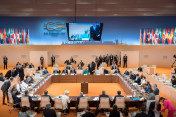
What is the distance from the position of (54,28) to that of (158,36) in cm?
1351

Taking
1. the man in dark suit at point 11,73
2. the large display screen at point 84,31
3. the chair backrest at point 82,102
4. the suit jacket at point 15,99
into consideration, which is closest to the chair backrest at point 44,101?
the suit jacket at point 15,99

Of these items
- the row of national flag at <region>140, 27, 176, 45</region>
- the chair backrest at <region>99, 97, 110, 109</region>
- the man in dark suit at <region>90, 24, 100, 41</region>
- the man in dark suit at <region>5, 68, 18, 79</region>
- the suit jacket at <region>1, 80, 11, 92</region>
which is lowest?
the chair backrest at <region>99, 97, 110, 109</region>

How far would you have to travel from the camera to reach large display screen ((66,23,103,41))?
14.0 m

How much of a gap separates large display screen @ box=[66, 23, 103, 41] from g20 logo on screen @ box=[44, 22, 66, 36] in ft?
33.7

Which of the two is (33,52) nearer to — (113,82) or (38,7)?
(38,7)

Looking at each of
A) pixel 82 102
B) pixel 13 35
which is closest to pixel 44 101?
pixel 82 102

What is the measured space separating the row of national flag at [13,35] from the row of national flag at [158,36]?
15.2 metres

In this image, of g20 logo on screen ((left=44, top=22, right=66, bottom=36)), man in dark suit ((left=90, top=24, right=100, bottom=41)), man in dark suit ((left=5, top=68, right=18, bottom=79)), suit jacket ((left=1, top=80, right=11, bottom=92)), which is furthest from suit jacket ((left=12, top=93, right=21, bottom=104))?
g20 logo on screen ((left=44, top=22, right=66, bottom=36))

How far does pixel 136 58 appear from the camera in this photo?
22875 millimetres

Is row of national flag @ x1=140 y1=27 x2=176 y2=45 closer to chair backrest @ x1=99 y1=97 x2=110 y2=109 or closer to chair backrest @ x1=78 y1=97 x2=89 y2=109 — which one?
chair backrest @ x1=99 y1=97 x2=110 y2=109

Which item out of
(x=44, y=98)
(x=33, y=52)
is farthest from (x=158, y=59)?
(x=44, y=98)

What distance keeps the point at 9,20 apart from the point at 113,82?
16729mm

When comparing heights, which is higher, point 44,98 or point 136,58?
point 136,58

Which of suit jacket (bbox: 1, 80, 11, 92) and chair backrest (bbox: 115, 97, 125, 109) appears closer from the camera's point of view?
chair backrest (bbox: 115, 97, 125, 109)
